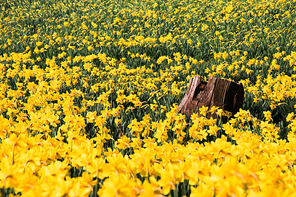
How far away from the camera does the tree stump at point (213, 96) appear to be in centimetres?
313

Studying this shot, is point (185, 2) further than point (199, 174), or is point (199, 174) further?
point (185, 2)

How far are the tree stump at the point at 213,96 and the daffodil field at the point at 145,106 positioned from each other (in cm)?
25

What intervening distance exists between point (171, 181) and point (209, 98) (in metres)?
2.31

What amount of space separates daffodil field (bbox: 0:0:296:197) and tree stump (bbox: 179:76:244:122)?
0.83 feet

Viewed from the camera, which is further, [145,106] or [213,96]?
[145,106]

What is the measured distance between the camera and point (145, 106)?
130 inches

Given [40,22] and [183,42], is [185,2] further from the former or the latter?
[40,22]

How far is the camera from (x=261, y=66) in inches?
194

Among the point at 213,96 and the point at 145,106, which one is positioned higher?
the point at 213,96

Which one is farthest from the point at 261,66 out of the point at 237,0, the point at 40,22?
the point at 40,22

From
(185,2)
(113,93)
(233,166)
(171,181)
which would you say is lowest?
(113,93)

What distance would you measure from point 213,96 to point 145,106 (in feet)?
3.26

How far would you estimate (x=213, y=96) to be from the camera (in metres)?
3.14

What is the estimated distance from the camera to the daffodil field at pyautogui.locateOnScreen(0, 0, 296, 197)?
3.31 feet
